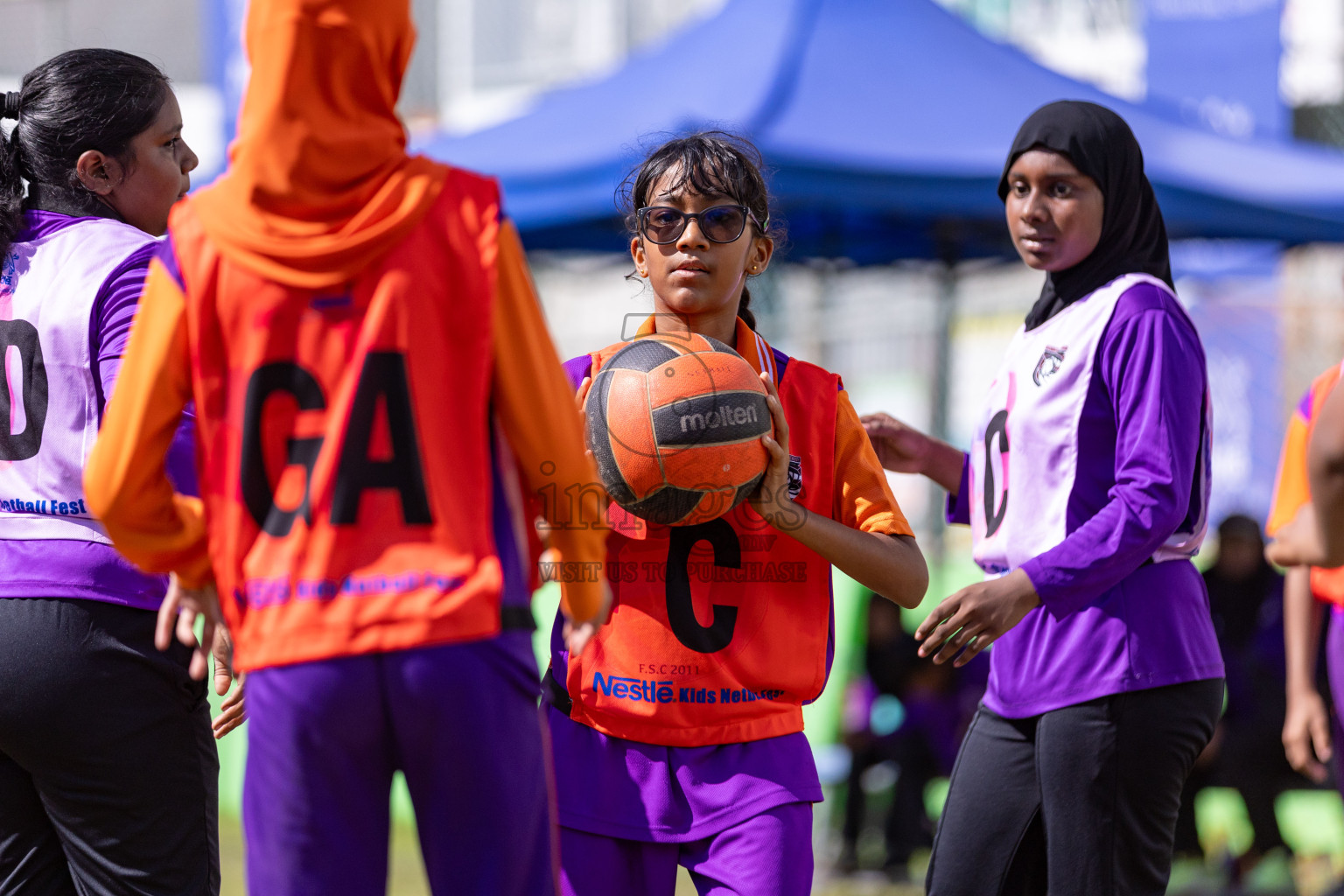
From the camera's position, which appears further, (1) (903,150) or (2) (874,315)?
(2) (874,315)

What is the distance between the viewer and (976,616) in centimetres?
292

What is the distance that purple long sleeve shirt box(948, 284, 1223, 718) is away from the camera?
3004mm

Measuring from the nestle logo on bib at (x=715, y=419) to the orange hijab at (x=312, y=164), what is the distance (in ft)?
2.42

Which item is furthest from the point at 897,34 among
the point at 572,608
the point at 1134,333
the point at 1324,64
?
the point at 1324,64

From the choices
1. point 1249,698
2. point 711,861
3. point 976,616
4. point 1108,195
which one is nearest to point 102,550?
point 711,861

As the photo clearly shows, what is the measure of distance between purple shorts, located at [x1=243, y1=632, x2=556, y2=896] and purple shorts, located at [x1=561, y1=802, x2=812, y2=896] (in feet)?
1.85

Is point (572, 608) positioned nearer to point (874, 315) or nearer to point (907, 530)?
point (907, 530)

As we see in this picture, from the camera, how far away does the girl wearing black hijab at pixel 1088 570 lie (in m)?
3.03

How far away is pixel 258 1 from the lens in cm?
218

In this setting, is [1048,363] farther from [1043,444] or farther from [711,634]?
[711,634]

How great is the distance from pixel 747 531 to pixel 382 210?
1.09 meters

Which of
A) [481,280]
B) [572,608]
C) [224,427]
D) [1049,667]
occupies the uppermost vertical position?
[481,280]

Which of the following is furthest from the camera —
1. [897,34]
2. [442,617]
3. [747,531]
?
[897,34]

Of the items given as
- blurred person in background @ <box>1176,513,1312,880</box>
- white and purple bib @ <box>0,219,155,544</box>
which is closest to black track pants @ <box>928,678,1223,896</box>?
white and purple bib @ <box>0,219,155,544</box>
